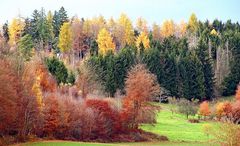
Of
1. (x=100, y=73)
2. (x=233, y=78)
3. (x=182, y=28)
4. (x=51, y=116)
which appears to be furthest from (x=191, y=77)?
(x=51, y=116)

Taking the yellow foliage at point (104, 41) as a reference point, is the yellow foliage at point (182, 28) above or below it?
above

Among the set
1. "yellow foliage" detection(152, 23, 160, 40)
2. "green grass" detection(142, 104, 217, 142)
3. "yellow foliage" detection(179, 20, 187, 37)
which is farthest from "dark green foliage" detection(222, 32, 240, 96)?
"yellow foliage" detection(179, 20, 187, 37)

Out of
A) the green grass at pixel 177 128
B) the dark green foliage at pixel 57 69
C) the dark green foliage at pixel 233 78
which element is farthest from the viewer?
the dark green foliage at pixel 233 78

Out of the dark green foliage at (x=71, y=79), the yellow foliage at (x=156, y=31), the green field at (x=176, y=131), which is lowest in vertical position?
the green field at (x=176, y=131)

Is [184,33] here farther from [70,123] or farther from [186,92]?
[70,123]

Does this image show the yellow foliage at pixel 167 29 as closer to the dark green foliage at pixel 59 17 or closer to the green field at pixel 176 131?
the dark green foliage at pixel 59 17

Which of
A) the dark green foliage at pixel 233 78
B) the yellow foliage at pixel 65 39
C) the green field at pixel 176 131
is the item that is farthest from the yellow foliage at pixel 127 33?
the green field at pixel 176 131

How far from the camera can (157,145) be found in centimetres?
5675

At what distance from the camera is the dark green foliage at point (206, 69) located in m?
120

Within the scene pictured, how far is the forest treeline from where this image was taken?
381 feet

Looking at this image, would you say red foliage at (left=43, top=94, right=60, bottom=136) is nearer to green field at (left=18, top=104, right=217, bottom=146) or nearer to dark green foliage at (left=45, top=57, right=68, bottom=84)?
green field at (left=18, top=104, right=217, bottom=146)

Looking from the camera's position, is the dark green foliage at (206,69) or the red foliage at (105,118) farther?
the dark green foliage at (206,69)

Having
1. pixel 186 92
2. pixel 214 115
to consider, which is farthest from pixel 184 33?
pixel 214 115

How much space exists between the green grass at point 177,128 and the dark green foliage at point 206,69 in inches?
1048
